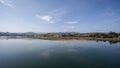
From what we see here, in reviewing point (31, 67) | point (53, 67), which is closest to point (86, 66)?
point (53, 67)

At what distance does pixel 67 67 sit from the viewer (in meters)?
11.0

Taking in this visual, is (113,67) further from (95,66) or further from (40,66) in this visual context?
(40,66)

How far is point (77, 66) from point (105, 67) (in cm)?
233

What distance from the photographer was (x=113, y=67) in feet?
36.2

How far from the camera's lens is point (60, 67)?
1095 centimetres

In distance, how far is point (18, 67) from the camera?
36.0 feet

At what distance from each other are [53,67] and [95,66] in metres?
3.61

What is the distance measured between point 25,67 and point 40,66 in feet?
4.05

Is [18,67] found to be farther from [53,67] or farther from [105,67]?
[105,67]

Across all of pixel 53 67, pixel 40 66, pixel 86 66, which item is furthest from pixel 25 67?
pixel 86 66

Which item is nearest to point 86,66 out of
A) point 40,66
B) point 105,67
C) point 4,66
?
point 105,67

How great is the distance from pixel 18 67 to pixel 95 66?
648cm

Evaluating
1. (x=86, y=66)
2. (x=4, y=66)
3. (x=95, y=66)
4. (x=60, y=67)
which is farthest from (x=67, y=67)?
(x=4, y=66)

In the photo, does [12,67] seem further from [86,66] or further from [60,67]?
[86,66]
